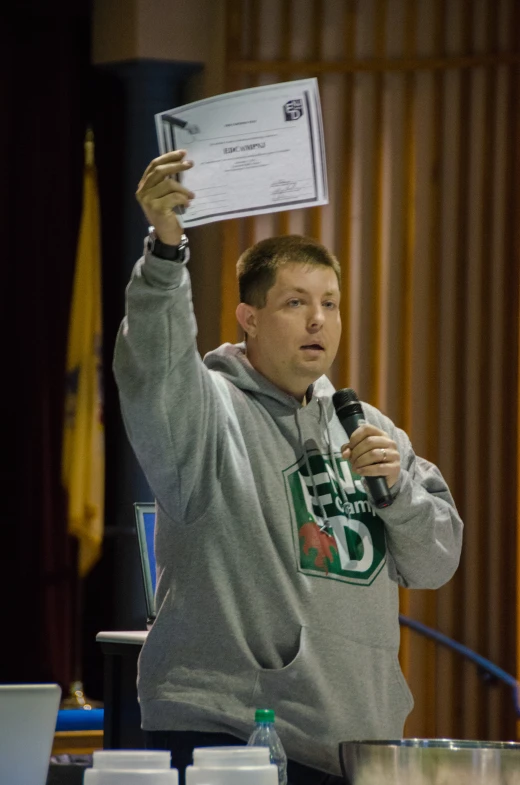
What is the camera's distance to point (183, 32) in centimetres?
503

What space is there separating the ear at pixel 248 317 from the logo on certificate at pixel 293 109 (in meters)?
0.37

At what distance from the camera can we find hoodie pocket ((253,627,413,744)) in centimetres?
188

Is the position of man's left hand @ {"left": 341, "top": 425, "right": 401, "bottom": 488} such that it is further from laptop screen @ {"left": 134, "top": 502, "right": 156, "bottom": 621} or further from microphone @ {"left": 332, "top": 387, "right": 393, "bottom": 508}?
laptop screen @ {"left": 134, "top": 502, "right": 156, "bottom": 621}

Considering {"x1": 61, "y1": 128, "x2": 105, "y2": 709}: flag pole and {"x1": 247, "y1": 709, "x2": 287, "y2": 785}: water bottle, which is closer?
{"x1": 247, "y1": 709, "x2": 287, "y2": 785}: water bottle

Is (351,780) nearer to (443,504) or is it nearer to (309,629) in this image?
(309,629)

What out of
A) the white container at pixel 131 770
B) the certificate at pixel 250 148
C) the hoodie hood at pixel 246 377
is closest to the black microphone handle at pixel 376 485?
the hoodie hood at pixel 246 377

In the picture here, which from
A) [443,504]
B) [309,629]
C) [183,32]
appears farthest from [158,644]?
[183,32]

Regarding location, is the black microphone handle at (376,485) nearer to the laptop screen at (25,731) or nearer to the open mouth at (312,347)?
the open mouth at (312,347)

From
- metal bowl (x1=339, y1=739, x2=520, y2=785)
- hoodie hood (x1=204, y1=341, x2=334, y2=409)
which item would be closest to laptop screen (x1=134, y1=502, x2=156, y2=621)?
hoodie hood (x1=204, y1=341, x2=334, y2=409)

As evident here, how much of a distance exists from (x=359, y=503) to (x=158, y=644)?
17.0 inches

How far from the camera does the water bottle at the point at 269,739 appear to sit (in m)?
1.61

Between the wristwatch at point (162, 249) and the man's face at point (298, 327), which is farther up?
the wristwatch at point (162, 249)

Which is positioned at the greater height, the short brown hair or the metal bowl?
the short brown hair

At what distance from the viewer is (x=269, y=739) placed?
1.72 m
